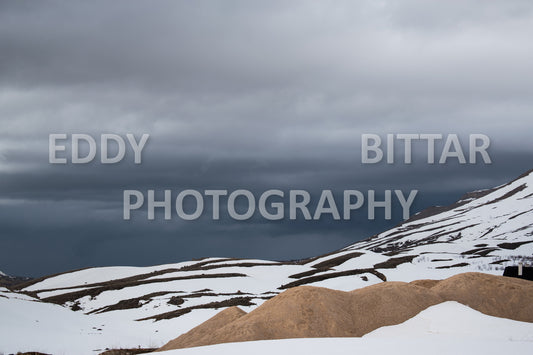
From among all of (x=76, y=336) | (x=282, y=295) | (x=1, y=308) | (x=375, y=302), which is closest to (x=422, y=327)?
(x=375, y=302)

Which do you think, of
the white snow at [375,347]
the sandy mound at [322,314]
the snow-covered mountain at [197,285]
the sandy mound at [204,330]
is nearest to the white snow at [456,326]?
the sandy mound at [322,314]

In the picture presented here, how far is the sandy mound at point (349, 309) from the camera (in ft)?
65.2

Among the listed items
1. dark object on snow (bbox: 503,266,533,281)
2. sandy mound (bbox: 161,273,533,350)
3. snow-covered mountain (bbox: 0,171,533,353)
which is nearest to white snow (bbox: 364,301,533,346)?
sandy mound (bbox: 161,273,533,350)

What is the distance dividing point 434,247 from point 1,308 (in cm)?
7964

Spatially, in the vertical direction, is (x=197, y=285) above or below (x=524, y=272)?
below

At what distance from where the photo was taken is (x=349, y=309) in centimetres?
2194

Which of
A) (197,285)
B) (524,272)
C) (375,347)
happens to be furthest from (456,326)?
(197,285)

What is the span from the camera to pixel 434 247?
316ft

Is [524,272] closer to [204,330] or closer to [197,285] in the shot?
[204,330]

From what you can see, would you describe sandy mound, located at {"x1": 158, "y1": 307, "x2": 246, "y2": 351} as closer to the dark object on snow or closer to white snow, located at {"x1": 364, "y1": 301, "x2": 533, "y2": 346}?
white snow, located at {"x1": 364, "y1": 301, "x2": 533, "y2": 346}

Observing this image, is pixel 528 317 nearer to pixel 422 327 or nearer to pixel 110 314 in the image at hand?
pixel 422 327

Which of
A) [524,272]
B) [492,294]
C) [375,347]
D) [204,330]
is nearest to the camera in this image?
[375,347]

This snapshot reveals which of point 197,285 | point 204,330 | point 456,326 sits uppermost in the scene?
point 456,326

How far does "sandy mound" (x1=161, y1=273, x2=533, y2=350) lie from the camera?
19.9 metres
